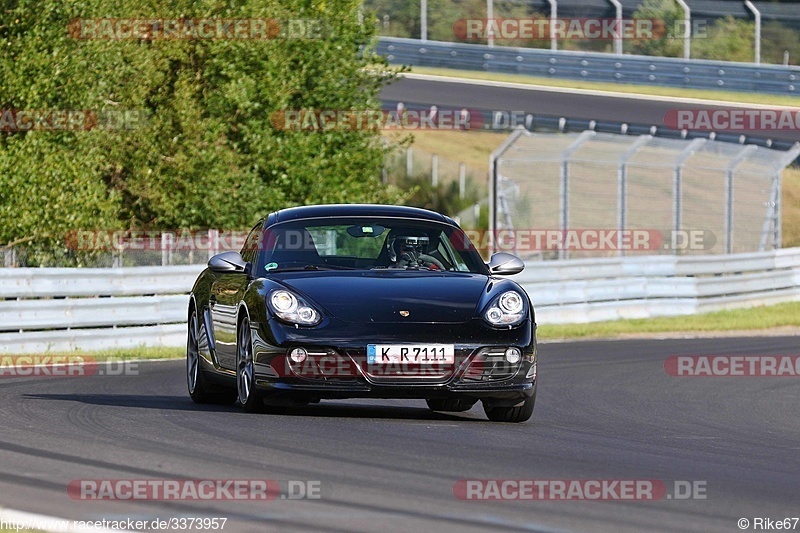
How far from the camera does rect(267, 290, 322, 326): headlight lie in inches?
373

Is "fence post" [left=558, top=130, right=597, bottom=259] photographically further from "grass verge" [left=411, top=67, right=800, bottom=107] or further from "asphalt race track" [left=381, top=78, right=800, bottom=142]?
"grass verge" [left=411, top=67, right=800, bottom=107]

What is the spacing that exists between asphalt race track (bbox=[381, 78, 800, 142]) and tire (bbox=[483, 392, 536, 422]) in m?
26.4

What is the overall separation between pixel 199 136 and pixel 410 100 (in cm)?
1512

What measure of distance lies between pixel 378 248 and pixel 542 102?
95.5ft

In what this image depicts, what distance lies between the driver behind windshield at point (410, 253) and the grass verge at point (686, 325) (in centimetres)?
1093

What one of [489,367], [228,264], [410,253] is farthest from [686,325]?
[489,367]

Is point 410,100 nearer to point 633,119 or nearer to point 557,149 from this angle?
point 633,119

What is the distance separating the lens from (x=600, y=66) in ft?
130

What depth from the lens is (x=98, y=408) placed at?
34.4ft

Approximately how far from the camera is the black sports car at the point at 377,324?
9.37m

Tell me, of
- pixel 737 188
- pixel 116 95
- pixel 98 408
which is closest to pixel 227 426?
pixel 98 408

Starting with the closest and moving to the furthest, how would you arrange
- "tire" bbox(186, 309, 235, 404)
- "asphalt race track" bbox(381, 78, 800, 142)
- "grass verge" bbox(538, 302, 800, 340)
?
1. "tire" bbox(186, 309, 235, 404)
2. "grass verge" bbox(538, 302, 800, 340)
3. "asphalt race track" bbox(381, 78, 800, 142)

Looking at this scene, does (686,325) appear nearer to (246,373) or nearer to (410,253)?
(410,253)

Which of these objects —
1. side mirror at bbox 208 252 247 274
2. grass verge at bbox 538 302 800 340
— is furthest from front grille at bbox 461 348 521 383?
grass verge at bbox 538 302 800 340
